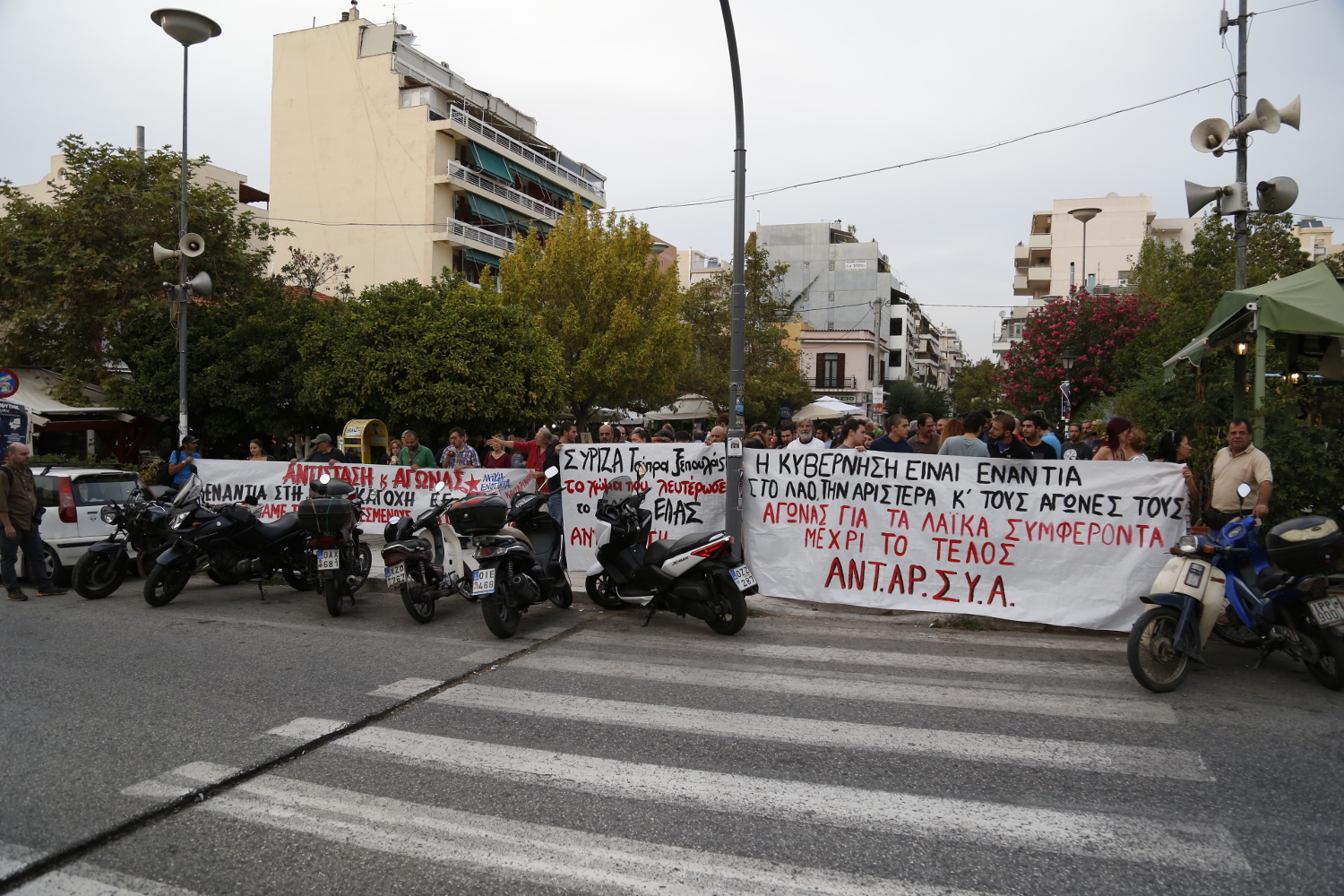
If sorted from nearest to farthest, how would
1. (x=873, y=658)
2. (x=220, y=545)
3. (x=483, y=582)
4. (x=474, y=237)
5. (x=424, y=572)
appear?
1. (x=873, y=658)
2. (x=483, y=582)
3. (x=424, y=572)
4. (x=220, y=545)
5. (x=474, y=237)

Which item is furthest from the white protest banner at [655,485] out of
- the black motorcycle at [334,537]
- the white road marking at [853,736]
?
the white road marking at [853,736]

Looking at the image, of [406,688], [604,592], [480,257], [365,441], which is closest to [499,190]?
[480,257]

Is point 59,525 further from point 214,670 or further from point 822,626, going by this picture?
point 822,626

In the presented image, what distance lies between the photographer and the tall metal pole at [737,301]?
30.5 ft

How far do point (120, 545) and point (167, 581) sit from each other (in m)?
1.16

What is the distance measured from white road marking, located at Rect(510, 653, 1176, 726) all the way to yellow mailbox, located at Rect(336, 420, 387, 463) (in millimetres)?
12726

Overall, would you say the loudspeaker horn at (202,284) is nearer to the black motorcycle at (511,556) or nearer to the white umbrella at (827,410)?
the black motorcycle at (511,556)

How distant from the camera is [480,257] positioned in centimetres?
4588

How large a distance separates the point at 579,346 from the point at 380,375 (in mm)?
11576

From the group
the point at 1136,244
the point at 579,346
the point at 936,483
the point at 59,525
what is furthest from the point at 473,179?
the point at 1136,244

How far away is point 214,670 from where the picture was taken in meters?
6.52

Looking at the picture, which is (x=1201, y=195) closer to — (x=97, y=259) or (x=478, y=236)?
(x=97, y=259)

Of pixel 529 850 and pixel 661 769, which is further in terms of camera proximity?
pixel 661 769

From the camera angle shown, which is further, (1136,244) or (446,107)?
(1136,244)
